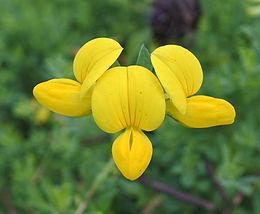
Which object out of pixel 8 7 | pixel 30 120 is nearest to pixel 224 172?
pixel 30 120

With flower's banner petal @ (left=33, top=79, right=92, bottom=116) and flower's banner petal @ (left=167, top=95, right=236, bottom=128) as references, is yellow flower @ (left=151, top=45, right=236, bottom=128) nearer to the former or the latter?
flower's banner petal @ (left=167, top=95, right=236, bottom=128)

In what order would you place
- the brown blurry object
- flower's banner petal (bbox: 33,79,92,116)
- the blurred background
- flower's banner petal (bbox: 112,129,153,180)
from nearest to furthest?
1. flower's banner petal (bbox: 112,129,153,180)
2. flower's banner petal (bbox: 33,79,92,116)
3. the blurred background
4. the brown blurry object

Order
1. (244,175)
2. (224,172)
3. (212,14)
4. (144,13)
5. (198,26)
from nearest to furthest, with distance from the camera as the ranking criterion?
1. (224,172)
2. (244,175)
3. (198,26)
4. (212,14)
5. (144,13)

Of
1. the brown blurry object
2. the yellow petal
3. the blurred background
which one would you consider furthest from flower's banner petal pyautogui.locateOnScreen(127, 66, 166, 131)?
the brown blurry object

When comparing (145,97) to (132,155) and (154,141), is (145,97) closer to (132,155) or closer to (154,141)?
(132,155)

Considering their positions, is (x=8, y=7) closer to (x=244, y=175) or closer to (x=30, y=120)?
(x=30, y=120)
